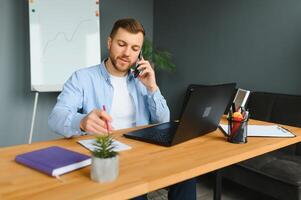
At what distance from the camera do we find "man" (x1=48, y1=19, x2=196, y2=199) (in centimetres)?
147

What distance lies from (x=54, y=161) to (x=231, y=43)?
2.70m

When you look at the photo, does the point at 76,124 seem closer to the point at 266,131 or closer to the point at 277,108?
the point at 266,131

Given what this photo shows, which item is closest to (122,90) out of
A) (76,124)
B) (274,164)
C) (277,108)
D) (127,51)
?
(127,51)

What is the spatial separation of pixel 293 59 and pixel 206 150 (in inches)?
78.8

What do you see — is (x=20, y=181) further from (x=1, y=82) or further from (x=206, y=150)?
(x=1, y=82)

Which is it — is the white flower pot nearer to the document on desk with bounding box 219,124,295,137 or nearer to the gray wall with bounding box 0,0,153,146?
the document on desk with bounding box 219,124,295,137

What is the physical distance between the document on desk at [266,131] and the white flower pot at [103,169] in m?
0.71

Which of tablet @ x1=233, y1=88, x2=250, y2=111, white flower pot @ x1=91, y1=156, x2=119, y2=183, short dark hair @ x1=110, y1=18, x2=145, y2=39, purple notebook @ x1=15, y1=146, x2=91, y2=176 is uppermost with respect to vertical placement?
short dark hair @ x1=110, y1=18, x2=145, y2=39

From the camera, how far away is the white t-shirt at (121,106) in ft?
5.36

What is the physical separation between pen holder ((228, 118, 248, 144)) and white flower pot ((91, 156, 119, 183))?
0.60 m

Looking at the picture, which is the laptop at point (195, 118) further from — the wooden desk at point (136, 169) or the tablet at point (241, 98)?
the tablet at point (241, 98)

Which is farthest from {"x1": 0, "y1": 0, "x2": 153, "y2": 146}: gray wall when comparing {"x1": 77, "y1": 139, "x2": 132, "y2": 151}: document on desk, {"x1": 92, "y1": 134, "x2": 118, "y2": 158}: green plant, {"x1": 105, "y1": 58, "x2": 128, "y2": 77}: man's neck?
{"x1": 92, "y1": 134, "x2": 118, "y2": 158}: green plant

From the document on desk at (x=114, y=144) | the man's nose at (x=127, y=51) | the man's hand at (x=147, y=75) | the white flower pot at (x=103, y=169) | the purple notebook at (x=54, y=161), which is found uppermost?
the man's nose at (x=127, y=51)

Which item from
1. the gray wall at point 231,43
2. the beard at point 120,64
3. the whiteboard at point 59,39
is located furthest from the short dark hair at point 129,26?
the gray wall at point 231,43
